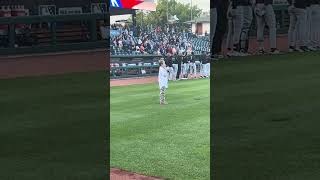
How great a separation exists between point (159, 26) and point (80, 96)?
5.45m

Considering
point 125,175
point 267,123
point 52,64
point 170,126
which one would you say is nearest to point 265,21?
point 52,64

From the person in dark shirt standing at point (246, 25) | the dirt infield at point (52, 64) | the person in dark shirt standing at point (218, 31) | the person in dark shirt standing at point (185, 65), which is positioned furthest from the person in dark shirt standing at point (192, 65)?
the person in dark shirt standing at point (246, 25)

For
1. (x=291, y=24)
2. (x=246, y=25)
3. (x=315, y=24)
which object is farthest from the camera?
(x=291, y=24)

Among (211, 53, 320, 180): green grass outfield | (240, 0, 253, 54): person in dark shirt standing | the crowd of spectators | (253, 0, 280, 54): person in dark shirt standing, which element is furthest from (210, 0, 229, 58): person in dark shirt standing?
the crowd of spectators

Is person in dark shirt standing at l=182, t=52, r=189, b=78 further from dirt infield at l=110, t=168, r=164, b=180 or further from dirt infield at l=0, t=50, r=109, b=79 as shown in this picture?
dirt infield at l=0, t=50, r=109, b=79

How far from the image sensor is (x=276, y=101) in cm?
695

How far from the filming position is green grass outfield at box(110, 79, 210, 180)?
2600 millimetres

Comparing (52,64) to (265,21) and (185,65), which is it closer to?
(265,21)

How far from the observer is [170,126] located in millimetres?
2896

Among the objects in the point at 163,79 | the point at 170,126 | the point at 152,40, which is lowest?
the point at 170,126

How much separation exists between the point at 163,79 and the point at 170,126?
1.49ft

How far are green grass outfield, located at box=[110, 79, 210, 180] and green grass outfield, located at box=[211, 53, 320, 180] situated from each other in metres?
0.43

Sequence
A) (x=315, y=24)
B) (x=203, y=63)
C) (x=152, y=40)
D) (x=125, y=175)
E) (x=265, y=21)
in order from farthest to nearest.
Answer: (x=315, y=24), (x=265, y=21), (x=125, y=175), (x=203, y=63), (x=152, y=40)

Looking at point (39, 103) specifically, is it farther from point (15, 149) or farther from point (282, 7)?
point (282, 7)
